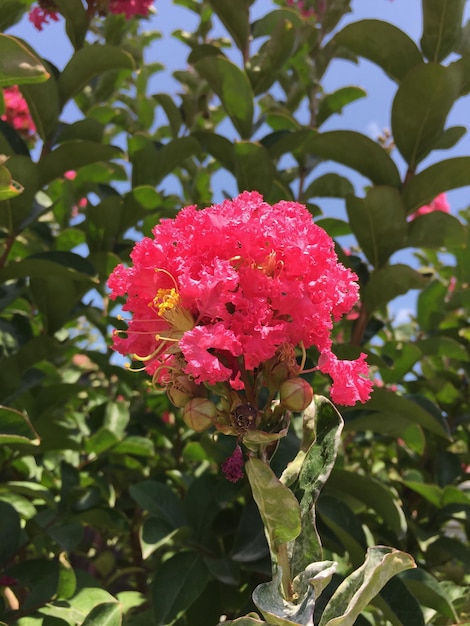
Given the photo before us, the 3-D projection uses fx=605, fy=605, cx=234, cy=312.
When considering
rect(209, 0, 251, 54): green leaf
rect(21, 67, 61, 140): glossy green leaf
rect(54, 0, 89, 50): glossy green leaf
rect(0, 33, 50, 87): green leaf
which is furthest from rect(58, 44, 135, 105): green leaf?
rect(0, 33, 50, 87): green leaf

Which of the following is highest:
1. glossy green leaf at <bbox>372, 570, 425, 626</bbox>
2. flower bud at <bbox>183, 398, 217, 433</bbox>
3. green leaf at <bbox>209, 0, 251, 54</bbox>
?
green leaf at <bbox>209, 0, 251, 54</bbox>

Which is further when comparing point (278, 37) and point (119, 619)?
A: point (278, 37)

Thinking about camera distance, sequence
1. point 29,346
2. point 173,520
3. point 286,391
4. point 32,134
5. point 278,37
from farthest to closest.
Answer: point 32,134, point 278,37, point 29,346, point 173,520, point 286,391

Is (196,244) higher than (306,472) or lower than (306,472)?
higher

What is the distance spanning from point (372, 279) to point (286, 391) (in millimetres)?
724

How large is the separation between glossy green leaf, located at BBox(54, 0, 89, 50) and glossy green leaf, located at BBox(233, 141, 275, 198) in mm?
537

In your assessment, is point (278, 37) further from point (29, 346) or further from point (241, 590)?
point (241, 590)

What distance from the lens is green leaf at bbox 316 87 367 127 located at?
1.78m

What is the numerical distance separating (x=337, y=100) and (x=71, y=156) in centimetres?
83

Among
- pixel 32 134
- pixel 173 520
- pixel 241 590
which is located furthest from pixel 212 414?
pixel 32 134

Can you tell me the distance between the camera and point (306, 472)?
2.45ft

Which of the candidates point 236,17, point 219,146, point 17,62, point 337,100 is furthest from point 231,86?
Result: point 17,62

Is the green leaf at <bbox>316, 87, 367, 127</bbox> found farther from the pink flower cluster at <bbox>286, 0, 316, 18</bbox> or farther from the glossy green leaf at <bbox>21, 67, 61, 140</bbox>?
the glossy green leaf at <bbox>21, 67, 61, 140</bbox>

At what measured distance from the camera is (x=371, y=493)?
4.38ft
